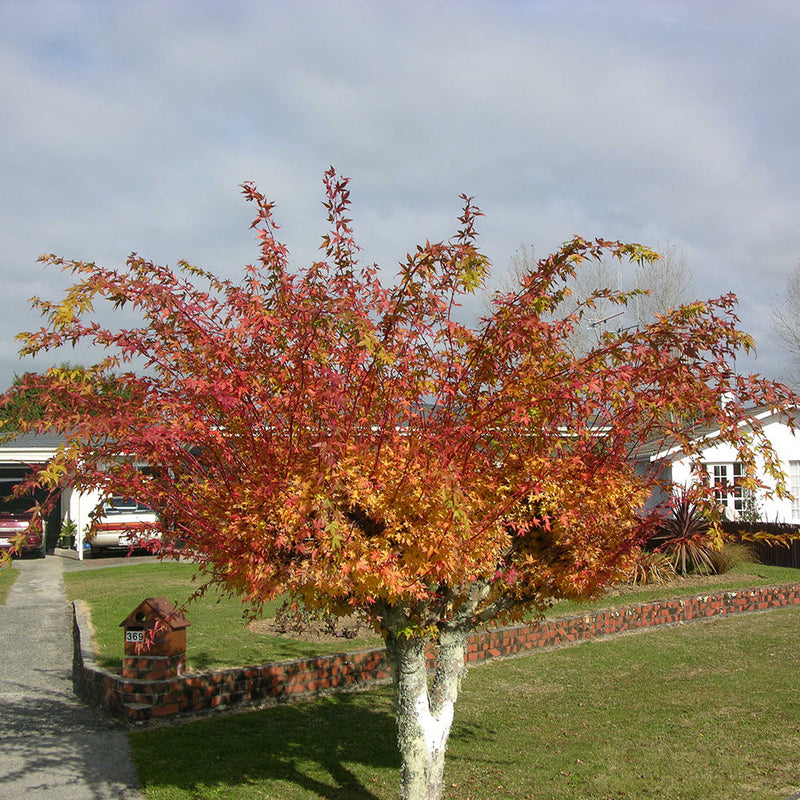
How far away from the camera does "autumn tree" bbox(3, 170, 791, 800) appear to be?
150 inches

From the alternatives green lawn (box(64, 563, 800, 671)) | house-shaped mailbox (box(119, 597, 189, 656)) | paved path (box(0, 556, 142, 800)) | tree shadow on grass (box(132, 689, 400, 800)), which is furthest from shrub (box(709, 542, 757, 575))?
paved path (box(0, 556, 142, 800))

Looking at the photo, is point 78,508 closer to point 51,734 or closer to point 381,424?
point 51,734

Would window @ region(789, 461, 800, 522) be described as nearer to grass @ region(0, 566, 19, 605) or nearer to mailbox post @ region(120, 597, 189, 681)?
mailbox post @ region(120, 597, 189, 681)

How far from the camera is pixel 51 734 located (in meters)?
6.52

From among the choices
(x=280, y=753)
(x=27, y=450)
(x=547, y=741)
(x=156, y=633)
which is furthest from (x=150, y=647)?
(x=27, y=450)

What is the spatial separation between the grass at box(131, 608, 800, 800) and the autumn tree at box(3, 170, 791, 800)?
4.07ft

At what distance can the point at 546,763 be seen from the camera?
573 cm

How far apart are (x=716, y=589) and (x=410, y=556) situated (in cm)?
1004

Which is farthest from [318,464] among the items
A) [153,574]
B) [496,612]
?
[153,574]

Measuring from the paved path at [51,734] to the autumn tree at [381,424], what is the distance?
2.27 meters

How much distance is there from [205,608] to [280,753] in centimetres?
619

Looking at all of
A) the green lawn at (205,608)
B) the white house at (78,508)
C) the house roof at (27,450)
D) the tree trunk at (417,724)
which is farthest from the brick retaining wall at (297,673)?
the house roof at (27,450)

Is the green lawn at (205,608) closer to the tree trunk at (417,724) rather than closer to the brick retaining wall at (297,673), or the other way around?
the brick retaining wall at (297,673)

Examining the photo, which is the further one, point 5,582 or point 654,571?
point 5,582
